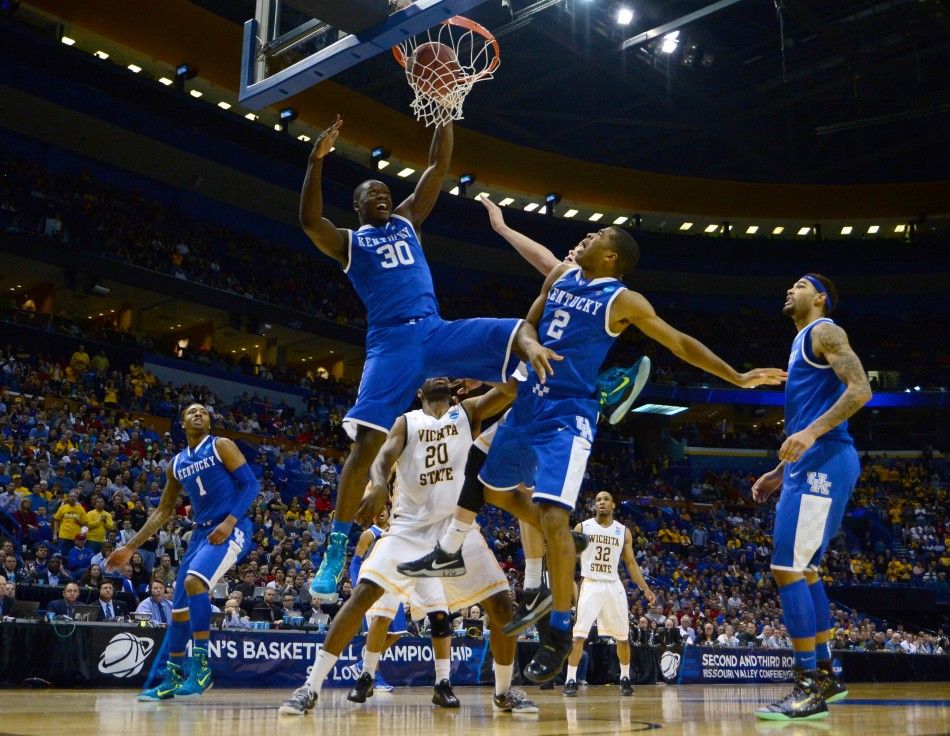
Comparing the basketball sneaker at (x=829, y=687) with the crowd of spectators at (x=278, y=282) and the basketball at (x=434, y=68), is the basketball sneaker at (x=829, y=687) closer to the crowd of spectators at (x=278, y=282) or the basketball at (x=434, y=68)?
the basketball at (x=434, y=68)

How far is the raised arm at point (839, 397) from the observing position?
577 cm

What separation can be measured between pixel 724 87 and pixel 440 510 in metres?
26.7

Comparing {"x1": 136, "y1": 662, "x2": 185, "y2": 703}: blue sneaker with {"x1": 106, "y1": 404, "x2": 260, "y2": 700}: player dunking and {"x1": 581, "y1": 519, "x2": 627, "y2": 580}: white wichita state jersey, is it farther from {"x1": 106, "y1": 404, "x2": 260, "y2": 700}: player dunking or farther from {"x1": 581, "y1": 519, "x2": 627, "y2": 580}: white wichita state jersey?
{"x1": 581, "y1": 519, "x2": 627, "y2": 580}: white wichita state jersey

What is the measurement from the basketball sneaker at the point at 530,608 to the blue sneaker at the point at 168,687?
3.44m

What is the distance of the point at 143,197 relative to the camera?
1148 inches

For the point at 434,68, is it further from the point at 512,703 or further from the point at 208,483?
the point at 512,703

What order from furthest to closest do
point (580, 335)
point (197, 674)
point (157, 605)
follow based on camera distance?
point (157, 605), point (197, 674), point (580, 335)

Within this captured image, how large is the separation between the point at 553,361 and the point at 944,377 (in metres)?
35.9

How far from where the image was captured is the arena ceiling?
1011 inches

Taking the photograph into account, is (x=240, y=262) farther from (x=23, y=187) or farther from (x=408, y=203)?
(x=408, y=203)

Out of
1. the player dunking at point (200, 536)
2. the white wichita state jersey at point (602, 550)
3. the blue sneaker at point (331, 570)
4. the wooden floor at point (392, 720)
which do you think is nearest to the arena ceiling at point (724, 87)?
the white wichita state jersey at point (602, 550)

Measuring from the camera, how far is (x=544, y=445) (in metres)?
5.57

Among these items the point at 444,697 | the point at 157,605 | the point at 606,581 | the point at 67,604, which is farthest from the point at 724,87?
the point at 444,697

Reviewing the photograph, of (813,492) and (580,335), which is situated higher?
(580,335)
